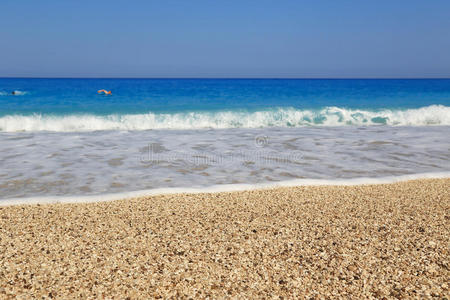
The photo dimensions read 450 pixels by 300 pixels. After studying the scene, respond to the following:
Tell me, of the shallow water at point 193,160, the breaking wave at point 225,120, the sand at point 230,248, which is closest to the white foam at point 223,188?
the shallow water at point 193,160

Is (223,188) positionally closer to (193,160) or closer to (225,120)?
(193,160)

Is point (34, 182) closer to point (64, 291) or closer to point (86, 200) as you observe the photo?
point (86, 200)

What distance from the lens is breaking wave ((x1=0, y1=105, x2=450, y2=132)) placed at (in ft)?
50.9

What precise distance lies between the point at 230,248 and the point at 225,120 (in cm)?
1512

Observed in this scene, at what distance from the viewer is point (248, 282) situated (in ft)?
9.78

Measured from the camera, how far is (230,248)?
3.55 meters

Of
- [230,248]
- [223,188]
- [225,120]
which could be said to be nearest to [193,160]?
[223,188]

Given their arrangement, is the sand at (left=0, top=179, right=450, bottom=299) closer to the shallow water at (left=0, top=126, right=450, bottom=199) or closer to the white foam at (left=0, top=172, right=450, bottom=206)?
the white foam at (left=0, top=172, right=450, bottom=206)

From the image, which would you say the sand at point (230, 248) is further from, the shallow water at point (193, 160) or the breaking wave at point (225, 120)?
the breaking wave at point (225, 120)

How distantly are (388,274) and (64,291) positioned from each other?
8.13ft

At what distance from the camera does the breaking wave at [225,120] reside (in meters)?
15.5

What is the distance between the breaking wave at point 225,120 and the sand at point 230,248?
1121 centimetres

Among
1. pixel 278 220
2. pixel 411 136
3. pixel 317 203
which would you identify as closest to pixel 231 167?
pixel 317 203

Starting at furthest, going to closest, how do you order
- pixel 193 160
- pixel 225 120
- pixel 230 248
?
pixel 225 120, pixel 193 160, pixel 230 248
